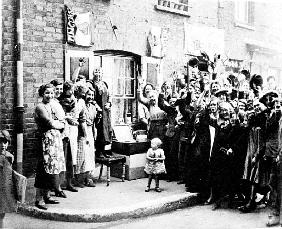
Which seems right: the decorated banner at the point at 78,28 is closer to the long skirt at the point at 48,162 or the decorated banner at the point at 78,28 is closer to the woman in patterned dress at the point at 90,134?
the woman in patterned dress at the point at 90,134

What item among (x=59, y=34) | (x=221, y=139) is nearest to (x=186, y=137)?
(x=221, y=139)

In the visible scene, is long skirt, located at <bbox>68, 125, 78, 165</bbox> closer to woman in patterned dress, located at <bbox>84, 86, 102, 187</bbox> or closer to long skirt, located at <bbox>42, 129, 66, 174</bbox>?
woman in patterned dress, located at <bbox>84, 86, 102, 187</bbox>

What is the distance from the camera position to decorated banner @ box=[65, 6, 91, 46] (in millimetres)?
6863

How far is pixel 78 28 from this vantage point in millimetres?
7051

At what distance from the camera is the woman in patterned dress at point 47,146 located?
5605mm

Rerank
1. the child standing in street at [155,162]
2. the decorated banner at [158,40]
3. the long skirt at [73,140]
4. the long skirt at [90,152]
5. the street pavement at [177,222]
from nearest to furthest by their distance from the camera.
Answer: the street pavement at [177,222] → the long skirt at [73,140] → the child standing in street at [155,162] → the long skirt at [90,152] → the decorated banner at [158,40]

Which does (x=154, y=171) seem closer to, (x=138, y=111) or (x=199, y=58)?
(x=138, y=111)

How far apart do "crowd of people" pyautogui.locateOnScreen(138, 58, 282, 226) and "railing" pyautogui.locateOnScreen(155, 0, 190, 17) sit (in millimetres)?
1784

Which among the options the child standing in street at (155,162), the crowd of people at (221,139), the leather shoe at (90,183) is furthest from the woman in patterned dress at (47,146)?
the crowd of people at (221,139)

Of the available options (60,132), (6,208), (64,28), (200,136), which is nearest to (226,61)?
(200,136)

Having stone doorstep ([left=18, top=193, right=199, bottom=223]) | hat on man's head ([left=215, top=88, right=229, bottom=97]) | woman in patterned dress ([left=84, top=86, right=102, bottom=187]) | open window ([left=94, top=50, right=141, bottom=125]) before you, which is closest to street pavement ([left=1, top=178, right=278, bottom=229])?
stone doorstep ([left=18, top=193, right=199, bottom=223])

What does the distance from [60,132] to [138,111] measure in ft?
8.68

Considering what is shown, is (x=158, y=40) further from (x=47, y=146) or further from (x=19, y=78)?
(x=47, y=146)

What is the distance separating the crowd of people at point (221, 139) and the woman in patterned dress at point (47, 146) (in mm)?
1727
